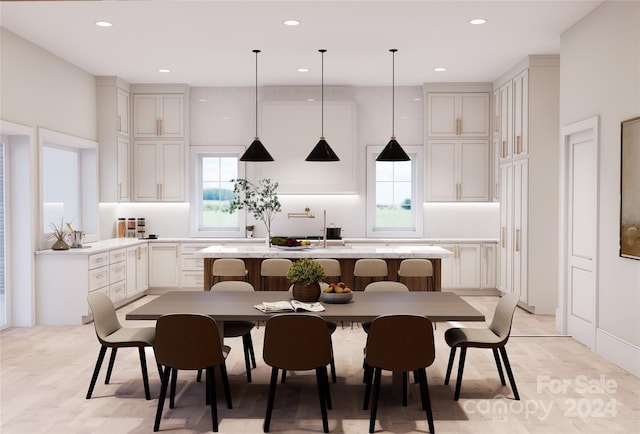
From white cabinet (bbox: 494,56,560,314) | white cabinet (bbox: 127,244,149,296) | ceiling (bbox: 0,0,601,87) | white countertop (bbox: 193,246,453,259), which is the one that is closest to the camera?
ceiling (bbox: 0,0,601,87)

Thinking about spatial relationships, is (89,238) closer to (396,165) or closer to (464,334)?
(396,165)

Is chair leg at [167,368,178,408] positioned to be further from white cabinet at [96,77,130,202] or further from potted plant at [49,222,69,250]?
white cabinet at [96,77,130,202]

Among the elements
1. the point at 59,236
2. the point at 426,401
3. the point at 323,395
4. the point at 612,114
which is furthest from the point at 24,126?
the point at 612,114

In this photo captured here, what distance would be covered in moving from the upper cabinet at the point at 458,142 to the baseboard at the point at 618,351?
382 cm

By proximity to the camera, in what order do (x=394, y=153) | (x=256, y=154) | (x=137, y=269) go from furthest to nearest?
1. (x=137, y=269)
2. (x=256, y=154)
3. (x=394, y=153)

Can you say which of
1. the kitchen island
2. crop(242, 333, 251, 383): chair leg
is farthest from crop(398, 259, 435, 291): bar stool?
crop(242, 333, 251, 383): chair leg

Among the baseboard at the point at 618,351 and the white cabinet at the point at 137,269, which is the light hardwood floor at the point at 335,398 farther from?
the white cabinet at the point at 137,269

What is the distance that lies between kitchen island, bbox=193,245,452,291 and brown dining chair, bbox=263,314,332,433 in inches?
106

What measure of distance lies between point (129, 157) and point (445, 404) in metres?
6.54

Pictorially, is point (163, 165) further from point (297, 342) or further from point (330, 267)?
point (297, 342)

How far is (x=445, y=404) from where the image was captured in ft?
13.5

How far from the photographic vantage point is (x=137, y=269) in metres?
8.28

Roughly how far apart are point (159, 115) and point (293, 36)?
341 cm

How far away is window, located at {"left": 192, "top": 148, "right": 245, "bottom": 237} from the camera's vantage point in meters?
9.23
